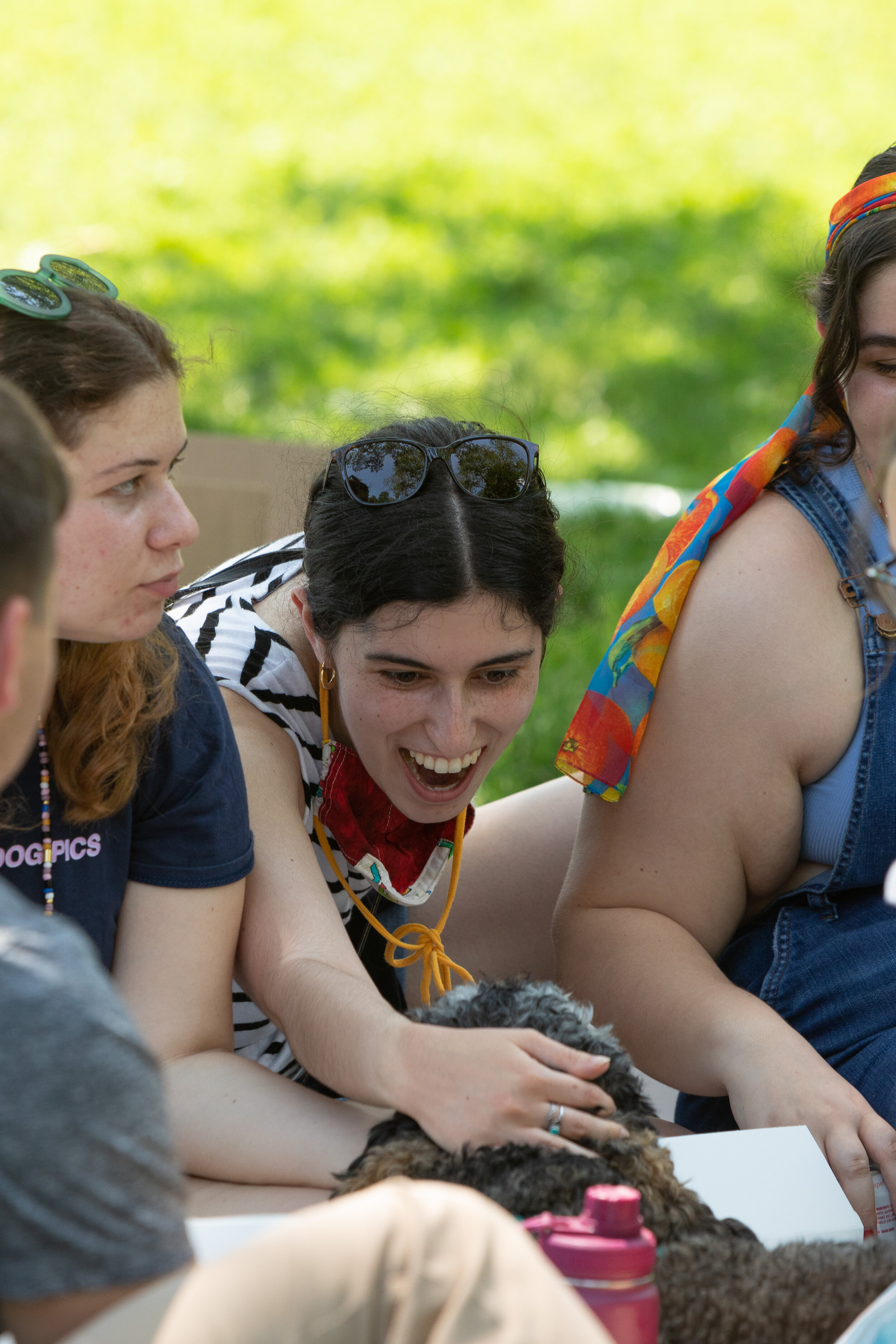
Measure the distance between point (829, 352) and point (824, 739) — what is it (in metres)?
0.53

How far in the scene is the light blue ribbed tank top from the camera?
6.14 feet

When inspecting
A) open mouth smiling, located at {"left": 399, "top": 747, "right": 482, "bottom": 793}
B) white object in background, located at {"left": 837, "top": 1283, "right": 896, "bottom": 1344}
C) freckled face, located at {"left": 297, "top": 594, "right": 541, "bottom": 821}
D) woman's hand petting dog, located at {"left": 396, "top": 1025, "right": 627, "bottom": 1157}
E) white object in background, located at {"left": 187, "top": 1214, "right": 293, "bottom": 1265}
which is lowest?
white object in background, located at {"left": 837, "top": 1283, "right": 896, "bottom": 1344}

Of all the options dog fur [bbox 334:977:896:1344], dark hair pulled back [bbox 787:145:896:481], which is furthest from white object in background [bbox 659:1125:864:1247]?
dark hair pulled back [bbox 787:145:896:481]

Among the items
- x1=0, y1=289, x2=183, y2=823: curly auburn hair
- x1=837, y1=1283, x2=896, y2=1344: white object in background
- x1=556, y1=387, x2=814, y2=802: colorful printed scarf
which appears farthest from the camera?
x1=556, y1=387, x2=814, y2=802: colorful printed scarf

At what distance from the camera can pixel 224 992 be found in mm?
1689

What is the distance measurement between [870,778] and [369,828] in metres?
0.67

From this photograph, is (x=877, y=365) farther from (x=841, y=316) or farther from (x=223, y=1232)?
(x=223, y=1232)

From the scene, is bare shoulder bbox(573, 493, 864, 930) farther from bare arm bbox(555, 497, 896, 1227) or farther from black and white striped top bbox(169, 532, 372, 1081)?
black and white striped top bbox(169, 532, 372, 1081)

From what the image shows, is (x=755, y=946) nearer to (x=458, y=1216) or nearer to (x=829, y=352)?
(x=829, y=352)

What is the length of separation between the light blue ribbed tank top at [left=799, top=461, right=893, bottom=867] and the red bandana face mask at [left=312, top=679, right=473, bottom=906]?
51 cm

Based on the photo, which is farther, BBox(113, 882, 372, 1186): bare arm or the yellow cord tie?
the yellow cord tie

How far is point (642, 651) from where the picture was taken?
1.98 meters

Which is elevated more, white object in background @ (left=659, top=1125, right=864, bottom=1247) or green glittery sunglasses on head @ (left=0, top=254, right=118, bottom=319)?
green glittery sunglasses on head @ (left=0, top=254, right=118, bottom=319)

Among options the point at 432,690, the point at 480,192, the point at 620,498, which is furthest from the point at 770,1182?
the point at 480,192
